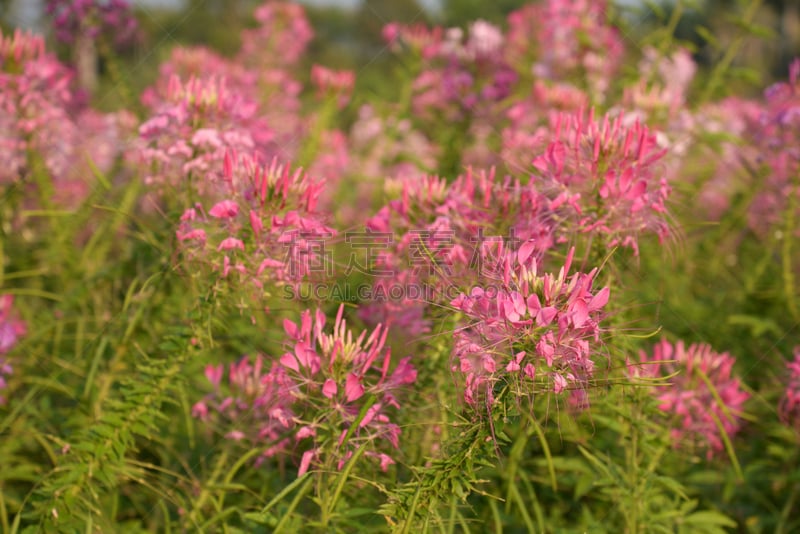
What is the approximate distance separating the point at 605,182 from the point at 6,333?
6.02 feet

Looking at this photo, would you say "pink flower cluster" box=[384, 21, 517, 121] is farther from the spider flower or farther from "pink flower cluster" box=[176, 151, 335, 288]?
the spider flower

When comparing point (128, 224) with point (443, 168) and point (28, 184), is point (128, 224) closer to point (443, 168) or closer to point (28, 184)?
point (28, 184)

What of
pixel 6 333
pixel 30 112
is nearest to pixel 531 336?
pixel 6 333

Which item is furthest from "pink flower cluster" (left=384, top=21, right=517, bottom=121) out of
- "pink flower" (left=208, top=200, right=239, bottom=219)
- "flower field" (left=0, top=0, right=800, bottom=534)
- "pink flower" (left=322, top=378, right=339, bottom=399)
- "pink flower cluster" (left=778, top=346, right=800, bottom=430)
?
"pink flower" (left=322, top=378, right=339, bottom=399)

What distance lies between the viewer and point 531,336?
1.23 metres

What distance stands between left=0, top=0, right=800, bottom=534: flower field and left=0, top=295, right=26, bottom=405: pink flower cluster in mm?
18

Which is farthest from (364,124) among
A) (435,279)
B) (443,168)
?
(435,279)

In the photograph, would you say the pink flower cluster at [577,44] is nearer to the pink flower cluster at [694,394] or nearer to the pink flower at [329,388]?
the pink flower cluster at [694,394]

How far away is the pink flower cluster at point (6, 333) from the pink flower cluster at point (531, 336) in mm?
1405

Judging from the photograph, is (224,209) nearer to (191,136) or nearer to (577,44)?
(191,136)

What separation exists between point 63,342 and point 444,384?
1.73m

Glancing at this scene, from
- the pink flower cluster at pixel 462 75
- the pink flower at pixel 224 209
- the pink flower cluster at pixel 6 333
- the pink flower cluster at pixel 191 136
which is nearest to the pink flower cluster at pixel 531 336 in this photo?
the pink flower at pixel 224 209

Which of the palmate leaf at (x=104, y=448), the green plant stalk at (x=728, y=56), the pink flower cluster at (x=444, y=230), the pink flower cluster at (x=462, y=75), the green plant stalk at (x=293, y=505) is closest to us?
the green plant stalk at (x=293, y=505)

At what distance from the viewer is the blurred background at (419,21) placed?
2975 millimetres
